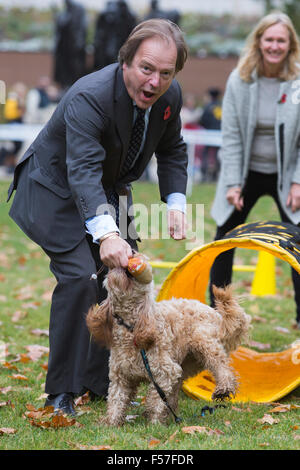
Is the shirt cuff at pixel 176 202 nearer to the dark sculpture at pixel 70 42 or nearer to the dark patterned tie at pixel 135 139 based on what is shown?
the dark patterned tie at pixel 135 139

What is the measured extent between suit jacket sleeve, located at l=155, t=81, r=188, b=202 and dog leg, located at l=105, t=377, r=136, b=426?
121 centimetres

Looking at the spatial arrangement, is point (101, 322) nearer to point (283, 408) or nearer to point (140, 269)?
point (140, 269)

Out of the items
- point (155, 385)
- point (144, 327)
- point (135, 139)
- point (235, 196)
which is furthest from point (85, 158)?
point (235, 196)

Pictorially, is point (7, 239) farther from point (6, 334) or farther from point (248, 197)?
point (248, 197)

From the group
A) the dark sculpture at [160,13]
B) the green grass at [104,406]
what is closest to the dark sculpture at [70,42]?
the dark sculpture at [160,13]

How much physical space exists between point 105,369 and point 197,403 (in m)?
0.65

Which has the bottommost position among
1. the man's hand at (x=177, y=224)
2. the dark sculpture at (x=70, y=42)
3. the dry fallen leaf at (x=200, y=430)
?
the dark sculpture at (x=70, y=42)

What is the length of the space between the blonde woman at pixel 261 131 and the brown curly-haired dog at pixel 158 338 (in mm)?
1559

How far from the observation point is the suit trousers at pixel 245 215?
18.6 feet

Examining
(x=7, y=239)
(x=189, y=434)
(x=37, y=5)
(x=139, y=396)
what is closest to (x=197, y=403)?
(x=139, y=396)

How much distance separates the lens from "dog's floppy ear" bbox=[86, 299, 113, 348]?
3545mm

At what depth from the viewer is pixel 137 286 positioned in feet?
11.4
